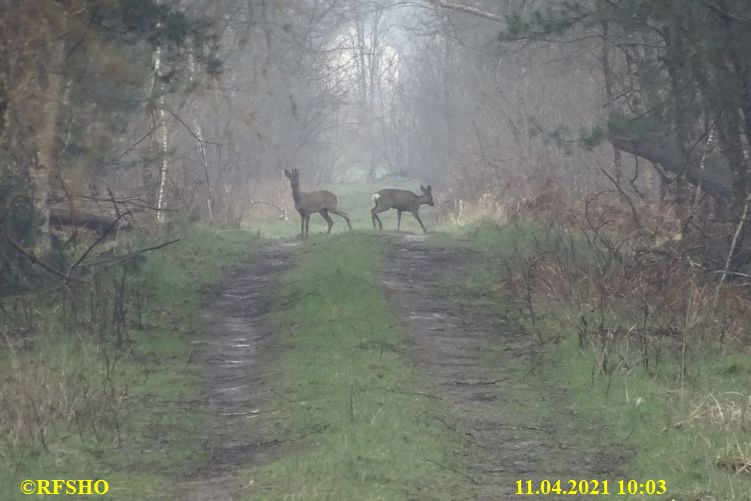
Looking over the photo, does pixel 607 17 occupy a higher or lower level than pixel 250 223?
higher

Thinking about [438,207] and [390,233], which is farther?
[438,207]

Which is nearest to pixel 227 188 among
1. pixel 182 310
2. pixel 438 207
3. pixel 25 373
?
pixel 438 207

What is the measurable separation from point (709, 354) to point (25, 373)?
23.1 ft

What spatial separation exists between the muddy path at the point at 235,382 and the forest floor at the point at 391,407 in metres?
0.02

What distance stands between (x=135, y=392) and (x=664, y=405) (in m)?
5.05

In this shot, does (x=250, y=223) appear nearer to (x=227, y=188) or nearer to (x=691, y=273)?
(x=227, y=188)

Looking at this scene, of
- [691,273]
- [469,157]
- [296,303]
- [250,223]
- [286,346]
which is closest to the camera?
[286,346]

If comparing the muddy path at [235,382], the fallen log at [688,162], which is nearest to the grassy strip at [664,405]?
the muddy path at [235,382]

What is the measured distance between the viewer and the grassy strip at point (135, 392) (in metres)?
9.02

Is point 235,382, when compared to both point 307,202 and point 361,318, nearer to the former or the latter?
point 361,318

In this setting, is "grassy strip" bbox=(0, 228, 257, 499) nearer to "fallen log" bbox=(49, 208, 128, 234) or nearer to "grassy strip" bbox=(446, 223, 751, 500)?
"fallen log" bbox=(49, 208, 128, 234)

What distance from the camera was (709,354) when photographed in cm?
1262

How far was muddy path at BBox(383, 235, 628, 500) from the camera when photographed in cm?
916

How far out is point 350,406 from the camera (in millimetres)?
10352
